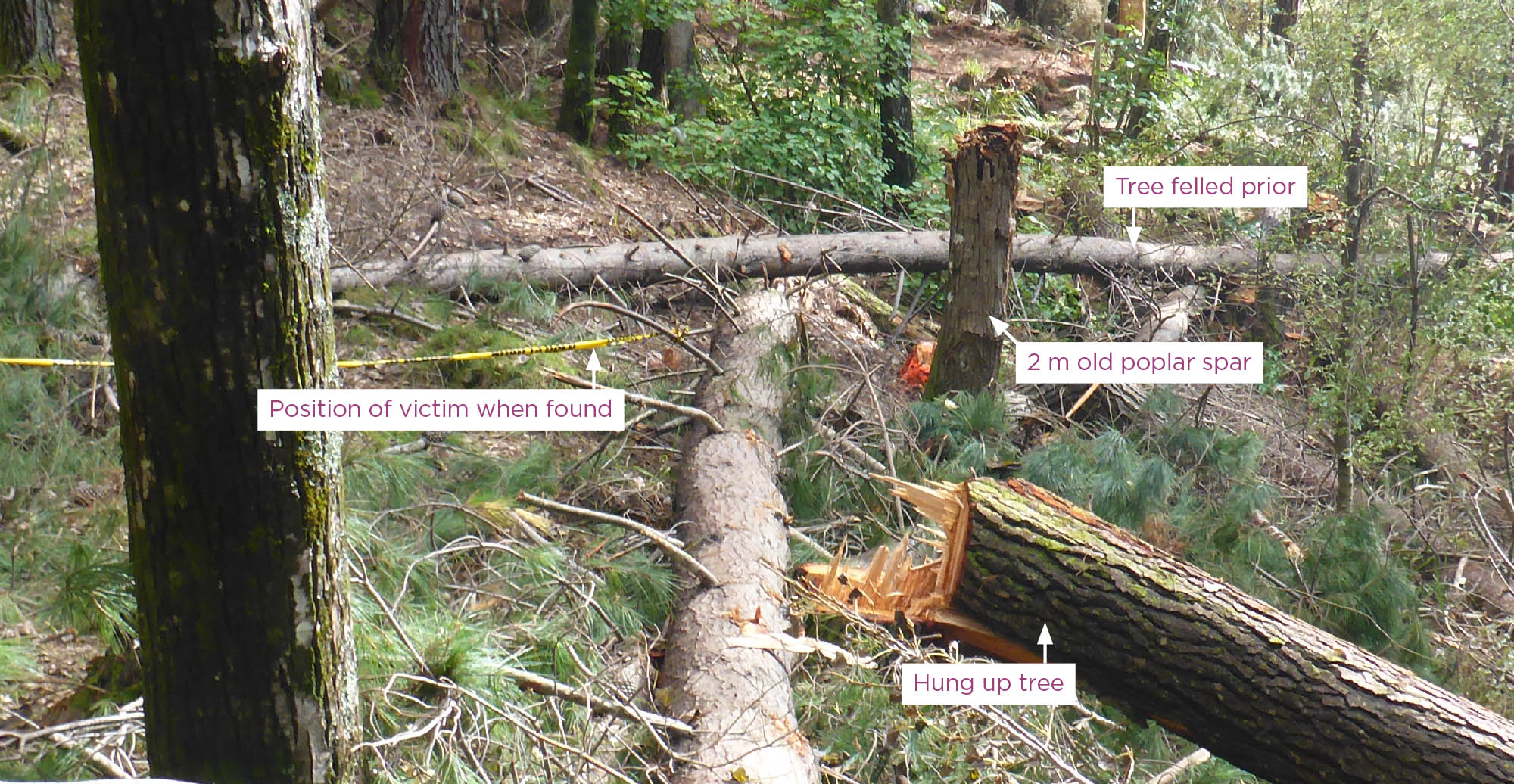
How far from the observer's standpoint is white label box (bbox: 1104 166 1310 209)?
4.23 meters

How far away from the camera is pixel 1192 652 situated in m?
2.83

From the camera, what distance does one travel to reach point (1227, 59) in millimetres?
5742

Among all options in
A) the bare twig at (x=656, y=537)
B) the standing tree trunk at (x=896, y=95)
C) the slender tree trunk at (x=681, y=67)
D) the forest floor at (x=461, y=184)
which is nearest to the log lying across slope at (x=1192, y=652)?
the bare twig at (x=656, y=537)

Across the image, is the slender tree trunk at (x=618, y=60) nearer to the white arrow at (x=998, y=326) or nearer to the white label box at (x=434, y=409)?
the white arrow at (x=998, y=326)

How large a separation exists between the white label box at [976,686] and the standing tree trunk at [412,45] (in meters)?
5.71

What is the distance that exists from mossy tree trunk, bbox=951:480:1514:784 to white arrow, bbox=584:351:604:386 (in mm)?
1676

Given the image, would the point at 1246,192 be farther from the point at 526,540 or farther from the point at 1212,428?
the point at 526,540

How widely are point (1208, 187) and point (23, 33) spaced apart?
580 centimetres

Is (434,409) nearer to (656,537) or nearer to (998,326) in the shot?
(656,537)

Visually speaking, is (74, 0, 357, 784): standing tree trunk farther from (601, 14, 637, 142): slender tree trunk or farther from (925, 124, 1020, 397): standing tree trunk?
(601, 14, 637, 142): slender tree trunk

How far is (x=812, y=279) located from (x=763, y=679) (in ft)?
9.45

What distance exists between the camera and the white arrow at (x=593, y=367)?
13.7 feet

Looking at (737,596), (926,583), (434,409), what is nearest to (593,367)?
(737,596)

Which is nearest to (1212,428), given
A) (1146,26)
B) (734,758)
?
(734,758)
